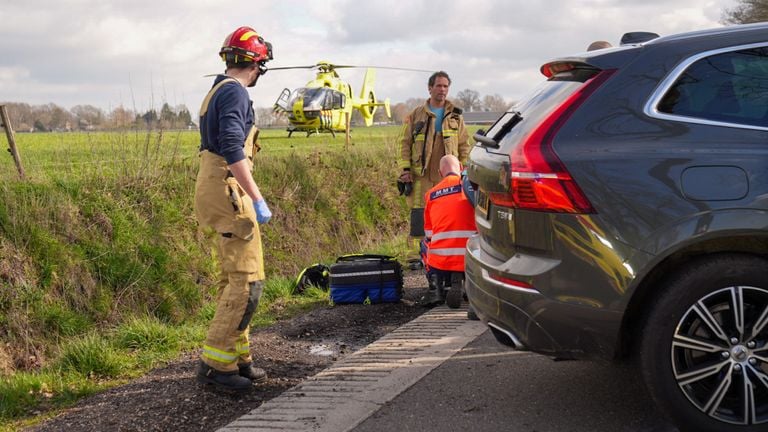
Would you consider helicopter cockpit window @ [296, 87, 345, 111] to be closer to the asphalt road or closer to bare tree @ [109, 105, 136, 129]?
bare tree @ [109, 105, 136, 129]

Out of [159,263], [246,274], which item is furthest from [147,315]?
[246,274]

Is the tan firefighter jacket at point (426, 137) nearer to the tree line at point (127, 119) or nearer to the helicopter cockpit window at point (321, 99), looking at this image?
the tree line at point (127, 119)

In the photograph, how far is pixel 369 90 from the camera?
43.0 m

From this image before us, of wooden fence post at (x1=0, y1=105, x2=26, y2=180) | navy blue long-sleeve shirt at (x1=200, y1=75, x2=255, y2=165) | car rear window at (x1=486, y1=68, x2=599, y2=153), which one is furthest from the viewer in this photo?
wooden fence post at (x1=0, y1=105, x2=26, y2=180)

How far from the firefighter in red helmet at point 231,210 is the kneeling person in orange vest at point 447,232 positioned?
199cm

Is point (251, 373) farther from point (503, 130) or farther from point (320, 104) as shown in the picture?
→ point (320, 104)

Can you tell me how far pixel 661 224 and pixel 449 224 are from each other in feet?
10.1

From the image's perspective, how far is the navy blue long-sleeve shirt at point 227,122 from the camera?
4672 millimetres

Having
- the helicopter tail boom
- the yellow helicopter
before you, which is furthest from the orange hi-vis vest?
the helicopter tail boom

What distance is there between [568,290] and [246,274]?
2.11 meters

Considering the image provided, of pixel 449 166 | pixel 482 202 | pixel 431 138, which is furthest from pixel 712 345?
pixel 431 138

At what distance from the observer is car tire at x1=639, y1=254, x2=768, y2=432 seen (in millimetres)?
3475

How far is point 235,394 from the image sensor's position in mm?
4801

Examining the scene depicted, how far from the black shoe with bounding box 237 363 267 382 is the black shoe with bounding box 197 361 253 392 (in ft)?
0.49
